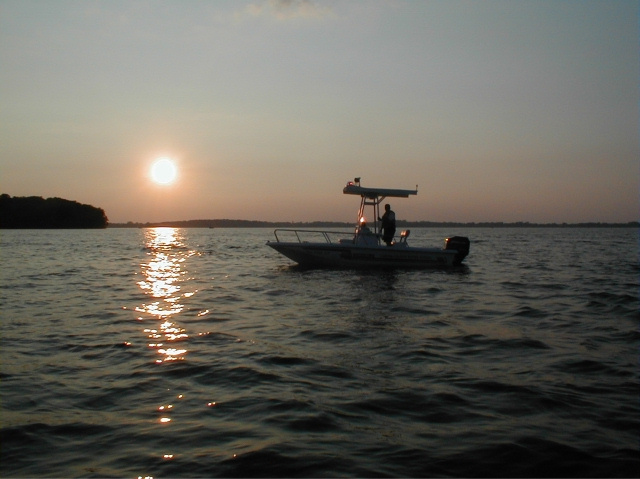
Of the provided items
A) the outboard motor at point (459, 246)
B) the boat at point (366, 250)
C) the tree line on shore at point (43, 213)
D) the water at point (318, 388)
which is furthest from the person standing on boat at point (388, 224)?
the tree line on shore at point (43, 213)

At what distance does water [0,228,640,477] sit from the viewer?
16.8ft

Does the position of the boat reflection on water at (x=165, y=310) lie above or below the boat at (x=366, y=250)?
below

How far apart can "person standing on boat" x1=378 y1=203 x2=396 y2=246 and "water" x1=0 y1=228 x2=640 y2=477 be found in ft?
29.5

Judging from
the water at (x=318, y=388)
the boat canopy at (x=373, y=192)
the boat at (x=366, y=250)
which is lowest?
the water at (x=318, y=388)

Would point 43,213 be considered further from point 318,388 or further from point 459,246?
point 318,388

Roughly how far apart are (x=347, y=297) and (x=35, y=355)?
8.89 meters

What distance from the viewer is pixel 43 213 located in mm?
132125

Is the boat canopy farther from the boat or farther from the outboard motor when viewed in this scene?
the outboard motor

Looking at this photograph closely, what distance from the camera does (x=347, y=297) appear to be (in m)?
16.1

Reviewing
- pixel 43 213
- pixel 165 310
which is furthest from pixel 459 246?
pixel 43 213

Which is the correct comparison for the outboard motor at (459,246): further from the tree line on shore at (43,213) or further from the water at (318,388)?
the tree line on shore at (43,213)

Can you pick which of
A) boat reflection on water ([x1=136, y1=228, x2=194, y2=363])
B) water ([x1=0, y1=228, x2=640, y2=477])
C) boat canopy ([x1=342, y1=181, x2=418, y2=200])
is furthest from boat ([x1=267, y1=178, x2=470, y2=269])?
water ([x1=0, y1=228, x2=640, y2=477])

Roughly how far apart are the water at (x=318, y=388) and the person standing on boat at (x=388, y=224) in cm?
901

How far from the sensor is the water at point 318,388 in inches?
201
